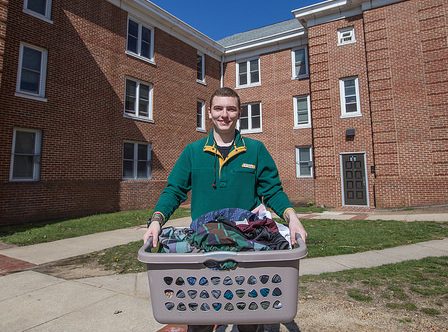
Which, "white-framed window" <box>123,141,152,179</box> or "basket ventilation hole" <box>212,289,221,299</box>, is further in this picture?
"white-framed window" <box>123,141,152,179</box>

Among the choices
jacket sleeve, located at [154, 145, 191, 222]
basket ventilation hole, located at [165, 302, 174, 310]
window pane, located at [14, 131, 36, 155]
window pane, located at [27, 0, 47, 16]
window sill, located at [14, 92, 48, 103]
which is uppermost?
window pane, located at [27, 0, 47, 16]

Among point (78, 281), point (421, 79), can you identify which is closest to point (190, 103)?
point (421, 79)

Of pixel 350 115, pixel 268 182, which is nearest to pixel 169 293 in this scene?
pixel 268 182

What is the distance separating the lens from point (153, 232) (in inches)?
66.8

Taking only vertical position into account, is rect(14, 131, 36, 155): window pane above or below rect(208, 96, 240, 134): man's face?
above

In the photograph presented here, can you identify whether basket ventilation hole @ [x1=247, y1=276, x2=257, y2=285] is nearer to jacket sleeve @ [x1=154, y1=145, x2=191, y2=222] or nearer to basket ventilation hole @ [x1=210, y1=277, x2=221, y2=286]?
basket ventilation hole @ [x1=210, y1=277, x2=221, y2=286]

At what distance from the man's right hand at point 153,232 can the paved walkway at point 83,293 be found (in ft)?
6.82

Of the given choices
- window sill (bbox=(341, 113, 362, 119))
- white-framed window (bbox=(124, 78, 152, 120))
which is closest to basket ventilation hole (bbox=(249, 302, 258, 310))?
white-framed window (bbox=(124, 78, 152, 120))

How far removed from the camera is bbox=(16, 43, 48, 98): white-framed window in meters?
11.1

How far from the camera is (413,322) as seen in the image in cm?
329

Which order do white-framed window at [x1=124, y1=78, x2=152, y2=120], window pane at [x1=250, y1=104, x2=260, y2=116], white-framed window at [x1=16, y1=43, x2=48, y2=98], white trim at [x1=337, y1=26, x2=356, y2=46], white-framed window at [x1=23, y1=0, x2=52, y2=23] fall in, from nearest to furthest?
white-framed window at [x1=16, y1=43, x2=48, y2=98] → white-framed window at [x1=23, y1=0, x2=52, y2=23] → white-framed window at [x1=124, y1=78, x2=152, y2=120] → white trim at [x1=337, y1=26, x2=356, y2=46] → window pane at [x1=250, y1=104, x2=260, y2=116]

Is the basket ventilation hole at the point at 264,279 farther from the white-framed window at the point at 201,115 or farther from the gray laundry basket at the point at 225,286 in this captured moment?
the white-framed window at the point at 201,115

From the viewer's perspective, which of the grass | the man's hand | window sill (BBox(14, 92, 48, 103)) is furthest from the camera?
window sill (BBox(14, 92, 48, 103))

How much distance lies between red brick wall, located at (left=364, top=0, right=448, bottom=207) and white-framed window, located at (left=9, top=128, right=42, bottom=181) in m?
14.1
